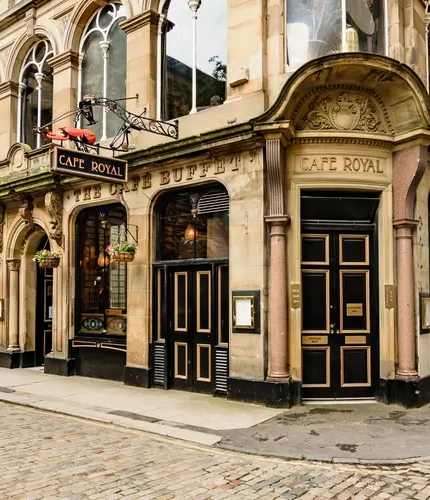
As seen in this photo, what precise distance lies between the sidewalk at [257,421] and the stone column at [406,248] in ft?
2.94

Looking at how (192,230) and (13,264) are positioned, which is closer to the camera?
(192,230)

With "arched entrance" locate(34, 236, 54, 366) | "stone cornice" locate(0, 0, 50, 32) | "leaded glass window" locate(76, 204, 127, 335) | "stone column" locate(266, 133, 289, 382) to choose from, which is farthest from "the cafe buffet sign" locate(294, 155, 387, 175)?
"stone cornice" locate(0, 0, 50, 32)

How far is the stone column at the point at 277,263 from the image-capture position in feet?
30.8

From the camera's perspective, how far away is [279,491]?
5598mm

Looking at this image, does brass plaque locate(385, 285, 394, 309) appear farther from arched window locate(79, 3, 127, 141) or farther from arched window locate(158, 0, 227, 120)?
arched window locate(79, 3, 127, 141)

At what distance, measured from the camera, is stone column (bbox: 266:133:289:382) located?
369 inches

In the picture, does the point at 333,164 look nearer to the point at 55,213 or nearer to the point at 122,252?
the point at 122,252

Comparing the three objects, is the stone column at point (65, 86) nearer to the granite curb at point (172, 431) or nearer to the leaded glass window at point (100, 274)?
the leaded glass window at point (100, 274)

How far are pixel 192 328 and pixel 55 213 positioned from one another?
492 centimetres

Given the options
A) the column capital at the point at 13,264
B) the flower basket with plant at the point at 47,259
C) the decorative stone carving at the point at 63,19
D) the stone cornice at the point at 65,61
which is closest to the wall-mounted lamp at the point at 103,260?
the flower basket with plant at the point at 47,259

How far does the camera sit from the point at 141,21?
12047 mm

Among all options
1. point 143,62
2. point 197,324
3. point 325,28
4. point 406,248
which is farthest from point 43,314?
point 325,28

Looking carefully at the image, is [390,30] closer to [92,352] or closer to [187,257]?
[187,257]

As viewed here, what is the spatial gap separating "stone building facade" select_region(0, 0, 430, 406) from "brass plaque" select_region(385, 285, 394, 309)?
3cm
